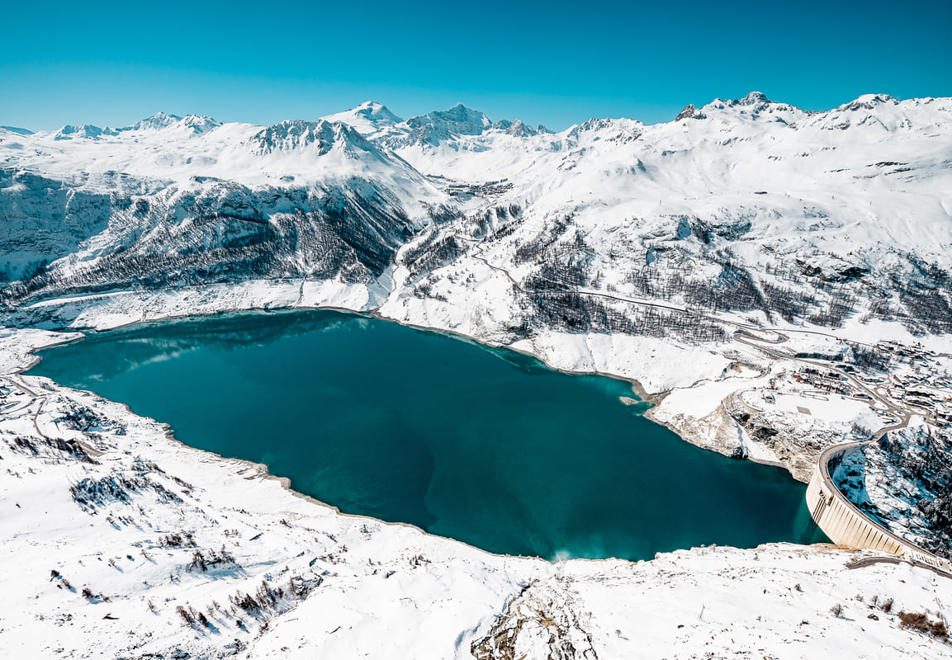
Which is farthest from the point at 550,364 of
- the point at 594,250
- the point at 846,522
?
the point at 846,522

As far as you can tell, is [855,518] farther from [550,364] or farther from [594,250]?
[594,250]

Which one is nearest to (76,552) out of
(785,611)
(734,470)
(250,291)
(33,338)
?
(785,611)

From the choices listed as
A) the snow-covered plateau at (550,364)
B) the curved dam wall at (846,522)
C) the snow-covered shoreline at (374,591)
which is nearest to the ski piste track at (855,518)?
the curved dam wall at (846,522)

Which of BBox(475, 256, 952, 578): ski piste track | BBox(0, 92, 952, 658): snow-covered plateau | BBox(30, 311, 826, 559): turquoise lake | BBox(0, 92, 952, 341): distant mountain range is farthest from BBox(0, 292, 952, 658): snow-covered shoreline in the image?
BBox(0, 92, 952, 341): distant mountain range

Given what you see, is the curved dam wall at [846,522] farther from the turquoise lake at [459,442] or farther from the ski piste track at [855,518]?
the turquoise lake at [459,442]

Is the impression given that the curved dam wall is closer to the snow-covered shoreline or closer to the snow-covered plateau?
the snow-covered plateau

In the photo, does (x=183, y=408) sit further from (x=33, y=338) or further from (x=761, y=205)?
(x=761, y=205)
